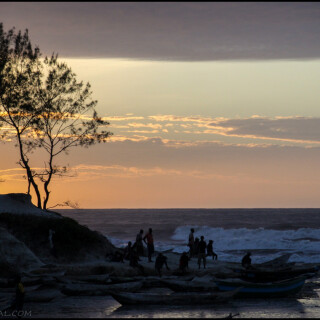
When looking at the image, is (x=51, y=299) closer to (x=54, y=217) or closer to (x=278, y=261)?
(x=54, y=217)

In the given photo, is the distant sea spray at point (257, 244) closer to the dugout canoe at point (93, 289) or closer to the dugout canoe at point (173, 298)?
the dugout canoe at point (93, 289)

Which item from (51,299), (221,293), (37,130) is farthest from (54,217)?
(221,293)

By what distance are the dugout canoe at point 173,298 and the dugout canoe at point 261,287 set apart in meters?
1.53

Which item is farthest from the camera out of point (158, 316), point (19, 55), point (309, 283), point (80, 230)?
point (19, 55)

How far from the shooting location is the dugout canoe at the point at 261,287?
114 ft

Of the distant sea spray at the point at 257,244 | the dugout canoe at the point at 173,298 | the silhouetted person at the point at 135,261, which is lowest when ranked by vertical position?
the distant sea spray at the point at 257,244

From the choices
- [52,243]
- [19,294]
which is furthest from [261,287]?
[52,243]

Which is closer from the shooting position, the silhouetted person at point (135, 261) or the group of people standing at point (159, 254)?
the group of people standing at point (159, 254)

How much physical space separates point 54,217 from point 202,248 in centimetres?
1217

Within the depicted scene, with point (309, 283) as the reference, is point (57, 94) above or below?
above

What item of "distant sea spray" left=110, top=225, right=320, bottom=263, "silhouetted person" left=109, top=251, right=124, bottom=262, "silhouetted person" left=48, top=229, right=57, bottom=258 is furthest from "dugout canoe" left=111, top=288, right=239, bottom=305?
"distant sea spray" left=110, top=225, right=320, bottom=263

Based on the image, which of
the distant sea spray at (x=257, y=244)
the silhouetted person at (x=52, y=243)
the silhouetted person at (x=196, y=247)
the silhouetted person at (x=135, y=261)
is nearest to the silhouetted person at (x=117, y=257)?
the silhouetted person at (x=135, y=261)

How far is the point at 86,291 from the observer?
112 ft

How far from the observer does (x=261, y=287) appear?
35.1 m
